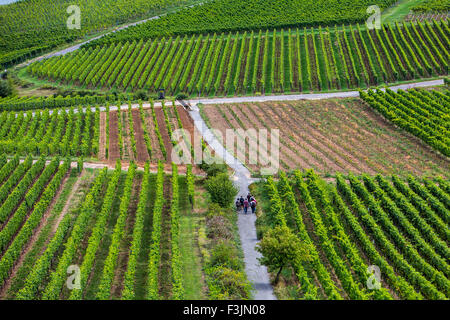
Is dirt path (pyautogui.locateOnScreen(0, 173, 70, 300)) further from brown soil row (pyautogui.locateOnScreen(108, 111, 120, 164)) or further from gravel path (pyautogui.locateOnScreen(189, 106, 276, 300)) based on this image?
gravel path (pyautogui.locateOnScreen(189, 106, 276, 300))

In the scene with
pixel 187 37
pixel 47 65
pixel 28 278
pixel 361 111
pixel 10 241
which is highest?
pixel 187 37

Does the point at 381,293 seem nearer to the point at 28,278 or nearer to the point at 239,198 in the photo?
the point at 239,198

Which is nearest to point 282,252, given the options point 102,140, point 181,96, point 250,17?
point 102,140

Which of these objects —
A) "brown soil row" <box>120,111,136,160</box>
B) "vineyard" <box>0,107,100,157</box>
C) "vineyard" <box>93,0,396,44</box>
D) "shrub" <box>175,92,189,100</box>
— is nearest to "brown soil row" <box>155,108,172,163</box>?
"brown soil row" <box>120,111,136,160</box>

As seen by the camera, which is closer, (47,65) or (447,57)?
(447,57)

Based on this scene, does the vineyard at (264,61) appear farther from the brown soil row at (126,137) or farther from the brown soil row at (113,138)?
the brown soil row at (113,138)

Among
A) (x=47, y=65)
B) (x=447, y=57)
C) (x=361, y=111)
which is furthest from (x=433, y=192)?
(x=47, y=65)

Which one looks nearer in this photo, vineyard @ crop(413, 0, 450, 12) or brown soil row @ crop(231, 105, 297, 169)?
brown soil row @ crop(231, 105, 297, 169)
